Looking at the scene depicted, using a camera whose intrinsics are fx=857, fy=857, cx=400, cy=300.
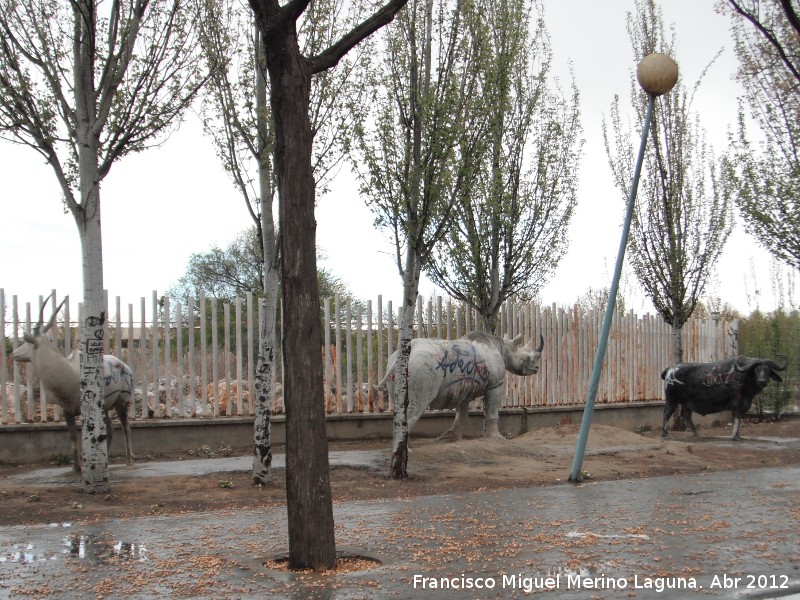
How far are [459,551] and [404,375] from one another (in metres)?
5.35

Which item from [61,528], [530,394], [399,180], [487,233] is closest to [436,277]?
[487,233]

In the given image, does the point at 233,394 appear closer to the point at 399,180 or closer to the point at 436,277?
the point at 436,277

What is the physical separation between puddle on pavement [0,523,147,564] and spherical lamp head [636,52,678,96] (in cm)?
816

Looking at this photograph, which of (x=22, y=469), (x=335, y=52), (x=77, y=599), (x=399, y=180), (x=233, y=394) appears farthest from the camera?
(x=233, y=394)

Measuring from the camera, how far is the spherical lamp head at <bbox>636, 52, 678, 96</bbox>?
10930mm

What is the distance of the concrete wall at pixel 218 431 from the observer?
46.2 feet

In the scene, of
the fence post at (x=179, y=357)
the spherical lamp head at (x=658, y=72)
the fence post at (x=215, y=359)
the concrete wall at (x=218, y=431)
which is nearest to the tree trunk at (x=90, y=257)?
the concrete wall at (x=218, y=431)

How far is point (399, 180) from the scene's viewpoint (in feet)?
40.5

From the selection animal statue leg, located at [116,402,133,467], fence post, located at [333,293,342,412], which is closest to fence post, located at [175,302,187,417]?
animal statue leg, located at [116,402,133,467]

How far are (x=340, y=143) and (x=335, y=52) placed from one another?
5.02 metres

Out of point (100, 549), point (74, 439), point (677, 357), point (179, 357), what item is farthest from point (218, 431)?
point (677, 357)

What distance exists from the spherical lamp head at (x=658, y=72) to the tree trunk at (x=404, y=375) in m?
3.97

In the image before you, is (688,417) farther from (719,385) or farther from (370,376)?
(370,376)

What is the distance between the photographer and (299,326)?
6.82 m
